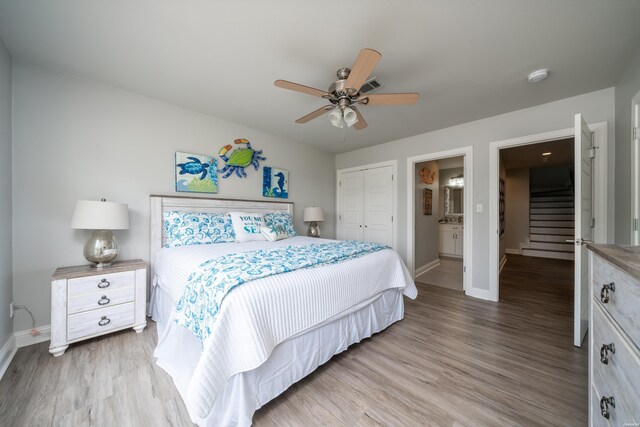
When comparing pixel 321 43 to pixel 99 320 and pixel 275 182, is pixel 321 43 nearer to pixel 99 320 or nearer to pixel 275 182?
pixel 275 182

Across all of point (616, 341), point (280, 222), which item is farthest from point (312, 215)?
point (616, 341)

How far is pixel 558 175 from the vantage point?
21.5 feet

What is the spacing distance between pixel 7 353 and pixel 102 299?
24.9 inches

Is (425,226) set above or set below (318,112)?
below

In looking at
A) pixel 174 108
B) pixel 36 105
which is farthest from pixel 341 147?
pixel 36 105

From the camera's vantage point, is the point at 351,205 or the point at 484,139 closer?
the point at 484,139

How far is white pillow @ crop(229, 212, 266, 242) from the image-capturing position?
2.89 metres

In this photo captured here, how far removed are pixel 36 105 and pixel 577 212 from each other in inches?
186

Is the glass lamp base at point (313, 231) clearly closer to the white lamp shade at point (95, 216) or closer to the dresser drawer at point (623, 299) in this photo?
the white lamp shade at point (95, 216)

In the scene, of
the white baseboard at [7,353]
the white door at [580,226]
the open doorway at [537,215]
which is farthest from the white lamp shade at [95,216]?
the open doorway at [537,215]

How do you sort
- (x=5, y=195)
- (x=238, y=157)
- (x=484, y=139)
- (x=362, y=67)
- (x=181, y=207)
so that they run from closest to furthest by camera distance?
(x=362, y=67)
(x=5, y=195)
(x=181, y=207)
(x=484, y=139)
(x=238, y=157)

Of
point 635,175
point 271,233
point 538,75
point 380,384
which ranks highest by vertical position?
point 538,75

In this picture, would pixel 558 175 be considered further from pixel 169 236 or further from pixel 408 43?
pixel 169 236

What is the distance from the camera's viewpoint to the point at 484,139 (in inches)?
124
